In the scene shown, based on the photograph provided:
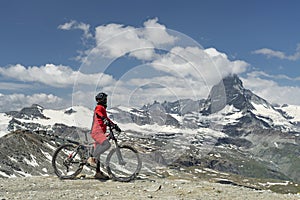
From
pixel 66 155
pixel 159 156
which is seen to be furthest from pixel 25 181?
pixel 159 156

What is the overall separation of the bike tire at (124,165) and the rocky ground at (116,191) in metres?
0.46

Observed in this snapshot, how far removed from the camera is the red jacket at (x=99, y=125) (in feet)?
63.6

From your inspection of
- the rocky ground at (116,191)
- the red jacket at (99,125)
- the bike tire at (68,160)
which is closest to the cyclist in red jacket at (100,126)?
the red jacket at (99,125)

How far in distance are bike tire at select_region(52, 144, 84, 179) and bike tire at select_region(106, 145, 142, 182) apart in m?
1.60

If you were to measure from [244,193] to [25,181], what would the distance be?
37.0 feet

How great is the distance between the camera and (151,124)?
23516mm

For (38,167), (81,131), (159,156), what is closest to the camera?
(81,131)

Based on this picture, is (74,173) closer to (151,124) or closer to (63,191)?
(63,191)

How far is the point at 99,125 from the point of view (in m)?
19.4

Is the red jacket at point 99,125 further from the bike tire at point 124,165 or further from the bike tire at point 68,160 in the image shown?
the bike tire at point 68,160

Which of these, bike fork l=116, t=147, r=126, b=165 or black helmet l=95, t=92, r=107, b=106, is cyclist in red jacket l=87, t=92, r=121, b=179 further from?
bike fork l=116, t=147, r=126, b=165

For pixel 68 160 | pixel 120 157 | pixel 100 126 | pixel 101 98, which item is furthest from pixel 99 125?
pixel 68 160

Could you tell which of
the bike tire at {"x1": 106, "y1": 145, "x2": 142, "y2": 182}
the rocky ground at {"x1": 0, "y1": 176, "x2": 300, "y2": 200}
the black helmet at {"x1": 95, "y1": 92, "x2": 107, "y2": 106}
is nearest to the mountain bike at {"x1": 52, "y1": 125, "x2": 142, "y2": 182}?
the bike tire at {"x1": 106, "y1": 145, "x2": 142, "y2": 182}

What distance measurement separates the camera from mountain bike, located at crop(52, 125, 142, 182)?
1991 centimetres
